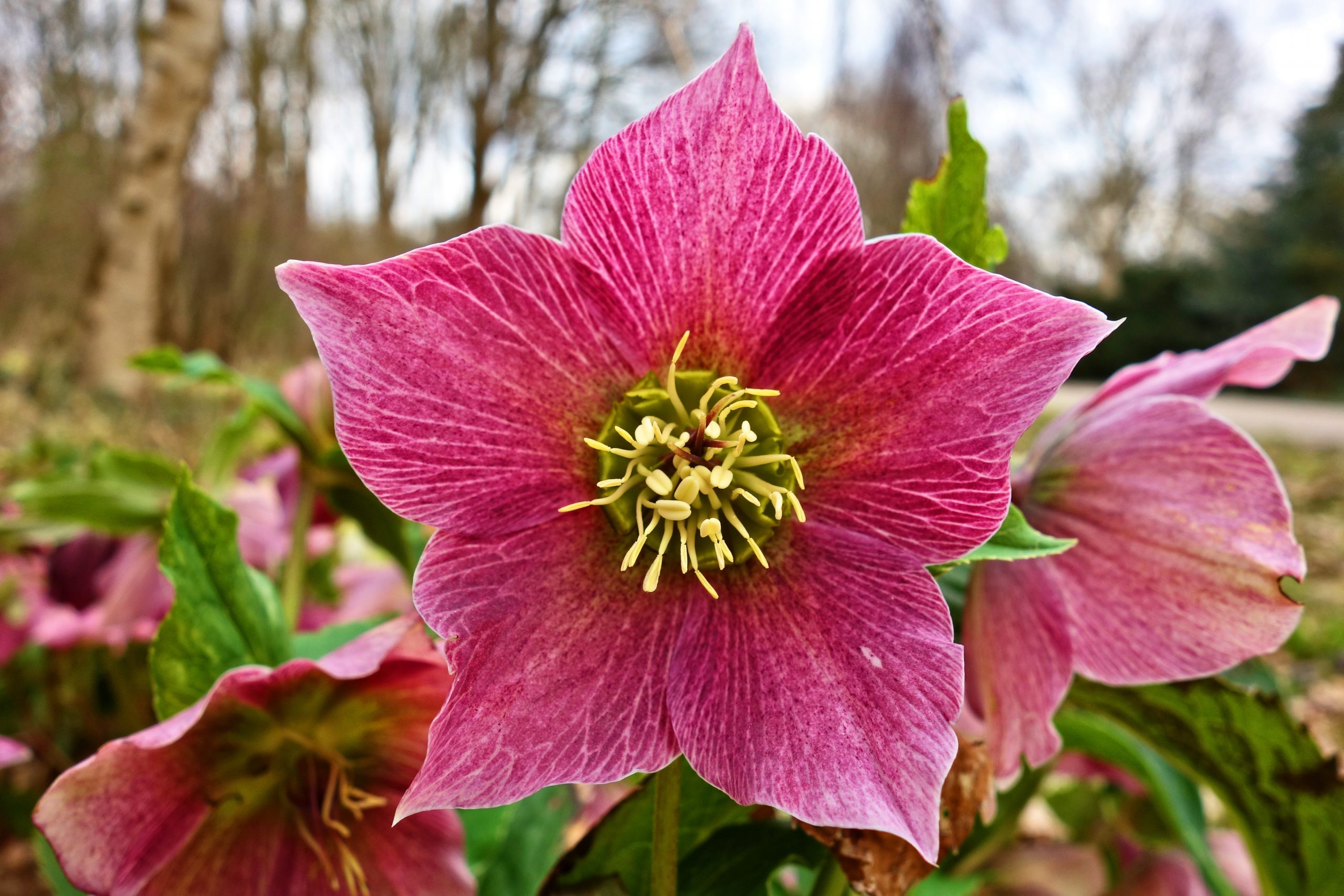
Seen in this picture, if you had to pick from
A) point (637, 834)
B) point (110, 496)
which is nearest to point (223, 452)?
point (110, 496)

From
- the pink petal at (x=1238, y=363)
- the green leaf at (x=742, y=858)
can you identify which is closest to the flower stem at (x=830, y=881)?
the green leaf at (x=742, y=858)

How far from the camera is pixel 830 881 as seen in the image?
0.35 m

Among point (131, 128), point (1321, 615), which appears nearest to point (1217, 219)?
point (1321, 615)

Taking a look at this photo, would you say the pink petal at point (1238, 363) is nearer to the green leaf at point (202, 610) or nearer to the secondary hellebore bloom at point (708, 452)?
the secondary hellebore bloom at point (708, 452)

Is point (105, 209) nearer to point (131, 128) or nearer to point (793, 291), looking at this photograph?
point (131, 128)

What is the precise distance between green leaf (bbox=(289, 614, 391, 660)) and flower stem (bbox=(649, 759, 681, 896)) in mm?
247

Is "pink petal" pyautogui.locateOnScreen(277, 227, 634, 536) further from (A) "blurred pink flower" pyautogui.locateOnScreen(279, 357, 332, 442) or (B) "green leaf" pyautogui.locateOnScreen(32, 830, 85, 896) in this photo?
(A) "blurred pink flower" pyautogui.locateOnScreen(279, 357, 332, 442)

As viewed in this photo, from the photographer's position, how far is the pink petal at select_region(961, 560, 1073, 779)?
0.34 meters

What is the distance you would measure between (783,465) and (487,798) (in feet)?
0.46

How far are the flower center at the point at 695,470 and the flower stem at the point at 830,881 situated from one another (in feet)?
0.45

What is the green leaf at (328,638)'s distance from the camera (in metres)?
0.50

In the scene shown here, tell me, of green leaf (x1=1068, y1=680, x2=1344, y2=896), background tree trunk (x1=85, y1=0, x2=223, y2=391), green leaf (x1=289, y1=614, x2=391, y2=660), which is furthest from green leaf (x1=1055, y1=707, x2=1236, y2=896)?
background tree trunk (x1=85, y1=0, x2=223, y2=391)

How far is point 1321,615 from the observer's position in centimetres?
301

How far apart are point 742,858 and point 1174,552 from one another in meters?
0.21
